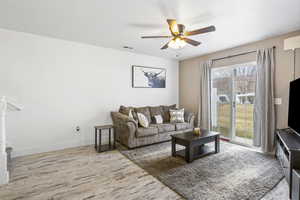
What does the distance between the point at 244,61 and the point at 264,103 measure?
1.18 metres

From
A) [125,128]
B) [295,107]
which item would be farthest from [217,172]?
[125,128]

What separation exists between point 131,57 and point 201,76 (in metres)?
2.29

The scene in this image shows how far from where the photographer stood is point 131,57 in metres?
4.66

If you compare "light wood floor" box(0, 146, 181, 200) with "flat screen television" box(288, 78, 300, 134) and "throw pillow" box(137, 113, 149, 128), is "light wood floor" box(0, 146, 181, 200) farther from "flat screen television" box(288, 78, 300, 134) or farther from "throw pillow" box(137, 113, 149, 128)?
"flat screen television" box(288, 78, 300, 134)

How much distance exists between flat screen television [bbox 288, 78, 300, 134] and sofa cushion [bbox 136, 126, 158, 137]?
266 centimetres

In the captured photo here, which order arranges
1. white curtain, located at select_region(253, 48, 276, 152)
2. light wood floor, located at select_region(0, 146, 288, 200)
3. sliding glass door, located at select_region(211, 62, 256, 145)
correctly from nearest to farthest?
light wood floor, located at select_region(0, 146, 288, 200) < white curtain, located at select_region(253, 48, 276, 152) < sliding glass door, located at select_region(211, 62, 256, 145)

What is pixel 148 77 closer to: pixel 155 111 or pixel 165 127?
pixel 155 111

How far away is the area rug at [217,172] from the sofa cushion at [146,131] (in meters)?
0.37

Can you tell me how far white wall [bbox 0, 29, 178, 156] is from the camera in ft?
10.4

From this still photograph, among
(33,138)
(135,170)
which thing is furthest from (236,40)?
(33,138)

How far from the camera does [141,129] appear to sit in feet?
12.0

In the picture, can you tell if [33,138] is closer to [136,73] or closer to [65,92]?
[65,92]

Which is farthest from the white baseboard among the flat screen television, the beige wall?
the flat screen television

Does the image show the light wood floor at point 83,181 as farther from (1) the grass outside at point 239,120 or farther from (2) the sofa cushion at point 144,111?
(1) the grass outside at point 239,120
